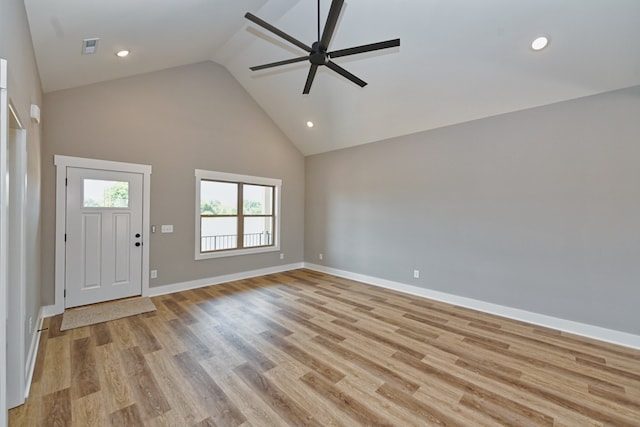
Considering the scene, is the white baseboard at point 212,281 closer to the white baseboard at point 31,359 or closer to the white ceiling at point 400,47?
the white baseboard at point 31,359

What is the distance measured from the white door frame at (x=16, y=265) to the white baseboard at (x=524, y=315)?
15.6 feet

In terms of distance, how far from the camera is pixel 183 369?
2.49 m

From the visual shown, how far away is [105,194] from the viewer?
4.10 m

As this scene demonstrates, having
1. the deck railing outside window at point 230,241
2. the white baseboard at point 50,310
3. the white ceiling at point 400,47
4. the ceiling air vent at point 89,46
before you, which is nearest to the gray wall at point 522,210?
the white ceiling at point 400,47

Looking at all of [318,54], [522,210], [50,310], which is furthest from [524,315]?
[50,310]

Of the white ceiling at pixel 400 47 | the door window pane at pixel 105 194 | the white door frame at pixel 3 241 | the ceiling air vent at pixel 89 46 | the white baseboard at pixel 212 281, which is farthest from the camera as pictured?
the white baseboard at pixel 212 281

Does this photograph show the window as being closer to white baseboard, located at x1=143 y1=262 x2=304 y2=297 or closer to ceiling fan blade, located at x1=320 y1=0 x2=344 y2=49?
white baseboard, located at x1=143 y1=262 x2=304 y2=297

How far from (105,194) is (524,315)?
627 centimetres

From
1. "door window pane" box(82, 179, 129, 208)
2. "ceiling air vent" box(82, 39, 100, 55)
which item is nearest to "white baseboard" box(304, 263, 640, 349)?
"door window pane" box(82, 179, 129, 208)

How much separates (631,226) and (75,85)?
7.22 m

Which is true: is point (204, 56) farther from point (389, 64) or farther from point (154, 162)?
point (389, 64)

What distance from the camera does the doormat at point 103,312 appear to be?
3434mm

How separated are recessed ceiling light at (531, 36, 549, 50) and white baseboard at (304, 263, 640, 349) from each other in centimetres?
327

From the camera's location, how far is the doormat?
11.3 feet
